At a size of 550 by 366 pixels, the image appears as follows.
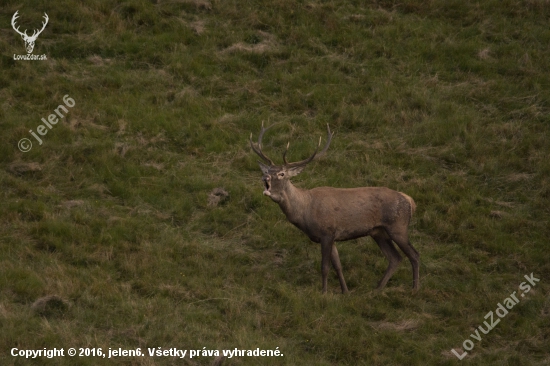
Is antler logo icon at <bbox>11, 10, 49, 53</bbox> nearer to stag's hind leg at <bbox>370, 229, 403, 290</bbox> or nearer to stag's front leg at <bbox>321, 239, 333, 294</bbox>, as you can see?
stag's front leg at <bbox>321, 239, 333, 294</bbox>

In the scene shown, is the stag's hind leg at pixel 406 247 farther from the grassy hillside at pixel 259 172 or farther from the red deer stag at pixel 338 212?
the grassy hillside at pixel 259 172

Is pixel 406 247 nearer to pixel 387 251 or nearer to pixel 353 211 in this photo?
pixel 387 251

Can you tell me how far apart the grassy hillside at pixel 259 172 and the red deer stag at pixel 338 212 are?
1.78 feet

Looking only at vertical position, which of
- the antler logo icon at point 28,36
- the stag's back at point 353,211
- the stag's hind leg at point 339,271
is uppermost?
the antler logo icon at point 28,36

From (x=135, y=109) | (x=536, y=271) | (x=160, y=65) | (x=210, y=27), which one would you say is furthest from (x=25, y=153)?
(x=536, y=271)

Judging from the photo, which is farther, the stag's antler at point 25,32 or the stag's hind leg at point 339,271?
the stag's antler at point 25,32

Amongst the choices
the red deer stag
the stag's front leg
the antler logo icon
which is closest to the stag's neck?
the red deer stag

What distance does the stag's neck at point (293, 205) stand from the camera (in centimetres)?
1270

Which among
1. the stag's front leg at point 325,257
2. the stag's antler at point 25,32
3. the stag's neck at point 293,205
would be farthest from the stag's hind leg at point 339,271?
the stag's antler at point 25,32

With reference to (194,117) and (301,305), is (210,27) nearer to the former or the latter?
(194,117)

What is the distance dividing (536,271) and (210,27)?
9.67 m

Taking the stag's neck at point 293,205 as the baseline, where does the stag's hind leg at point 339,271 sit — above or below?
below

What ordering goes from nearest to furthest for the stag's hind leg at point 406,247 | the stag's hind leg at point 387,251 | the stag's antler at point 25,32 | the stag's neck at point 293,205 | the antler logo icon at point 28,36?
the stag's neck at point 293,205
the stag's hind leg at point 406,247
the stag's hind leg at point 387,251
the antler logo icon at point 28,36
the stag's antler at point 25,32

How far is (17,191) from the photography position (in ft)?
46.7
